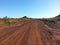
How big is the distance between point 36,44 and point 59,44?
203 cm

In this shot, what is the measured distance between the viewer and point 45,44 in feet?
38.5

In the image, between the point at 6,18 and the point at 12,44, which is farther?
the point at 6,18

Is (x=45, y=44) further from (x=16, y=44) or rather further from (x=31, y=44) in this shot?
(x=16, y=44)

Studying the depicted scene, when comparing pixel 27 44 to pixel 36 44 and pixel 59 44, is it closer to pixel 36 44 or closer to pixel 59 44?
pixel 36 44

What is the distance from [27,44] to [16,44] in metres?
0.85

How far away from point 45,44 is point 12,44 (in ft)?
8.36

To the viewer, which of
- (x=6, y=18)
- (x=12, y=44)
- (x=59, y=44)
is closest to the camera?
(x=12, y=44)

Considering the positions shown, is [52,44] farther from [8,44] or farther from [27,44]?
[8,44]

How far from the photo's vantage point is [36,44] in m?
11.6

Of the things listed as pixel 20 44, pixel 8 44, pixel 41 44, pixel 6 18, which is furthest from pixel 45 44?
pixel 6 18

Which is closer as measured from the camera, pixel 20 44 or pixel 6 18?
pixel 20 44

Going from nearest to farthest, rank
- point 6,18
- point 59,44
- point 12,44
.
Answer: point 12,44 < point 59,44 < point 6,18

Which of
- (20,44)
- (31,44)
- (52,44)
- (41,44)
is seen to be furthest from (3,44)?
(52,44)

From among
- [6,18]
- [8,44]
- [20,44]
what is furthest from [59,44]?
[6,18]
